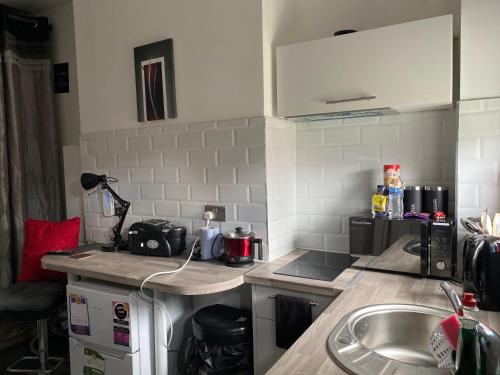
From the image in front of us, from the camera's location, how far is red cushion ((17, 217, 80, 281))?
2.45 meters

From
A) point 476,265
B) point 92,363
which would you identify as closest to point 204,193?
point 92,363

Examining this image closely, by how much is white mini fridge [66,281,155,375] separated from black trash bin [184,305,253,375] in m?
0.24

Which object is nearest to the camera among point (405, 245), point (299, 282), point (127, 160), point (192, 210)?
point (299, 282)

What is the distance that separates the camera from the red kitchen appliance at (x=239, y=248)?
74.9 inches

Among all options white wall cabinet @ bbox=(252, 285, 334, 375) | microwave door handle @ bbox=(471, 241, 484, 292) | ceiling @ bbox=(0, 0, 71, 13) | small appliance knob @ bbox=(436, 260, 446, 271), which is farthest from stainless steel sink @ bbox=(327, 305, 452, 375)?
ceiling @ bbox=(0, 0, 71, 13)

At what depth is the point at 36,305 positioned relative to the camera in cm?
218

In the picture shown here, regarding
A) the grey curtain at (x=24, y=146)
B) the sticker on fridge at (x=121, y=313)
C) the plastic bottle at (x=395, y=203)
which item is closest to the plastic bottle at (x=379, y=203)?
the plastic bottle at (x=395, y=203)

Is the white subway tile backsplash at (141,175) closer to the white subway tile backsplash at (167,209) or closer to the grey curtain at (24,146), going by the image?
the white subway tile backsplash at (167,209)

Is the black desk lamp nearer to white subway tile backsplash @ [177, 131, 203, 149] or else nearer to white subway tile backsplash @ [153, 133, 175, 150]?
white subway tile backsplash @ [153, 133, 175, 150]

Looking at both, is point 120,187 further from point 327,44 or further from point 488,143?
point 488,143

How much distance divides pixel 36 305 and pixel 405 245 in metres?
2.02

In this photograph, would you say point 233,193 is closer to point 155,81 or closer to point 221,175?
point 221,175

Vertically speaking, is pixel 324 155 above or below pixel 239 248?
above

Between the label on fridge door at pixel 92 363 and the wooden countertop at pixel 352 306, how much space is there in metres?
1.27
